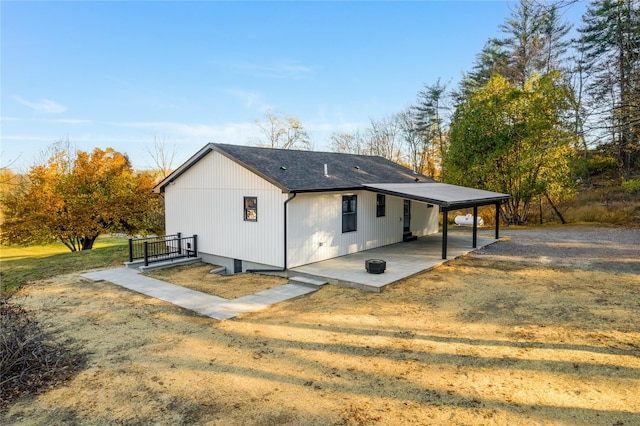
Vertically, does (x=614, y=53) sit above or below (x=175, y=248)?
above

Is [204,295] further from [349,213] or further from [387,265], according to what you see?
[349,213]

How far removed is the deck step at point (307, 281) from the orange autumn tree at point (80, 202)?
1447 centimetres

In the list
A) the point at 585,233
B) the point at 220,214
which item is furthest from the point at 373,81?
the point at 220,214

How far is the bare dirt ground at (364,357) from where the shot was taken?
4043 mm

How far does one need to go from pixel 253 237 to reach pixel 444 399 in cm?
805

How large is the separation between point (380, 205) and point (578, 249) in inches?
310

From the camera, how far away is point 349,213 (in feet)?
41.3

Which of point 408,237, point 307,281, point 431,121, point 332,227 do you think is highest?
point 431,121

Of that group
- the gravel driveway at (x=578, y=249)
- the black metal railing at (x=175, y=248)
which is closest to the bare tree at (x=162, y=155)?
the black metal railing at (x=175, y=248)

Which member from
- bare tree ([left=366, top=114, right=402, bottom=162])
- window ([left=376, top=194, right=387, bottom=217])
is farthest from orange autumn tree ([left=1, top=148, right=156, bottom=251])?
bare tree ([left=366, top=114, right=402, bottom=162])

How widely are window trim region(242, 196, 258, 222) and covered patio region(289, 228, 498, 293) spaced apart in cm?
219

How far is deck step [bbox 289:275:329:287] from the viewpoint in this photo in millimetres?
9508

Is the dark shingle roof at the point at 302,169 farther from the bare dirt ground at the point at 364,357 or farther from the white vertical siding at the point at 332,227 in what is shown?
the bare dirt ground at the point at 364,357

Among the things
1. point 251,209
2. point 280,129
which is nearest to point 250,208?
point 251,209
